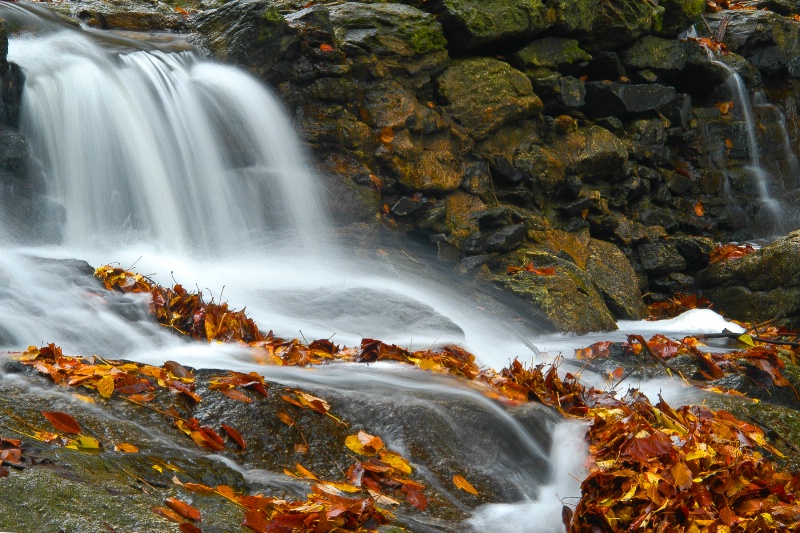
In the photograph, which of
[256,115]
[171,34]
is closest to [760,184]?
[256,115]

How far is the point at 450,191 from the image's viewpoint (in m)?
9.05

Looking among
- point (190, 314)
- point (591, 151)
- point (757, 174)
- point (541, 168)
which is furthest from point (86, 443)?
point (757, 174)

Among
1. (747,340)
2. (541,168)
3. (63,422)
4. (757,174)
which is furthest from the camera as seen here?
(757,174)

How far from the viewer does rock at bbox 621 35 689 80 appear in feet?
36.9

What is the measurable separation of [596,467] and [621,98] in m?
8.39

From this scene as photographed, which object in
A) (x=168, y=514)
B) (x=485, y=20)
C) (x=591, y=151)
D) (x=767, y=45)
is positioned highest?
(x=485, y=20)

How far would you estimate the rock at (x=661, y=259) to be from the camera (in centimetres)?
1023

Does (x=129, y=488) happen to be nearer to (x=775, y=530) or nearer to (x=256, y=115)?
(x=775, y=530)

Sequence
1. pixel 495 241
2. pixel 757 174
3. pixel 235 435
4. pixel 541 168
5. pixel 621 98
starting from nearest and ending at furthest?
pixel 235 435 < pixel 495 241 < pixel 541 168 < pixel 621 98 < pixel 757 174

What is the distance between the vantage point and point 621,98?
10.8 meters

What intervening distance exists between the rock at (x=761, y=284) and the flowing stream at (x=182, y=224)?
6.93ft

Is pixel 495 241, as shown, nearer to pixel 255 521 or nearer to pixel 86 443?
Answer: pixel 86 443

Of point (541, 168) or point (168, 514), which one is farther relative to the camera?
point (541, 168)

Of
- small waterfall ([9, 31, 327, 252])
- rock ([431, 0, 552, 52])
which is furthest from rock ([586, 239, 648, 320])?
small waterfall ([9, 31, 327, 252])
